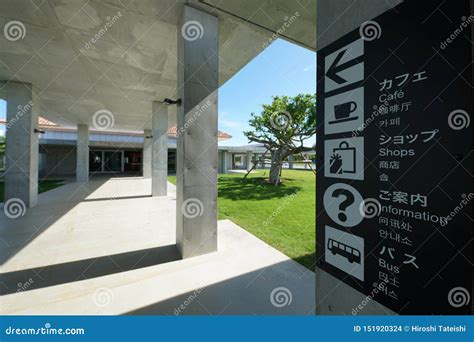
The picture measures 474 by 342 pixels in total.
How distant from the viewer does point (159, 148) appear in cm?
923

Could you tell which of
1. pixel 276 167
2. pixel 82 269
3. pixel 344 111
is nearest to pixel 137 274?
pixel 82 269

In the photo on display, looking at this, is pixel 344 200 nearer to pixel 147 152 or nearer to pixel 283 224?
pixel 283 224

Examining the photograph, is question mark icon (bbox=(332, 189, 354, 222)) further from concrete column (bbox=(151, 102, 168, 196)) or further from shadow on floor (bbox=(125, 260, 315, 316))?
concrete column (bbox=(151, 102, 168, 196))

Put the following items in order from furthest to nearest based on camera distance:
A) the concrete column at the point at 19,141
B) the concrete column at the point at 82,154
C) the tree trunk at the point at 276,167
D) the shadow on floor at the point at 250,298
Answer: the concrete column at the point at 82,154 → the tree trunk at the point at 276,167 → the concrete column at the point at 19,141 → the shadow on floor at the point at 250,298

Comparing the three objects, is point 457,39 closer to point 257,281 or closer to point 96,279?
point 257,281

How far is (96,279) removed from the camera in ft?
9.16

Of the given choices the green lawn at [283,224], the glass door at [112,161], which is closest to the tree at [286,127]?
the green lawn at [283,224]

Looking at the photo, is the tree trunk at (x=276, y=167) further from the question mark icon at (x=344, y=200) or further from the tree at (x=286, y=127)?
the question mark icon at (x=344, y=200)

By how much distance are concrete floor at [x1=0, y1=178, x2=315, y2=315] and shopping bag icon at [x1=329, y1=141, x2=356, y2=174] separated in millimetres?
1635

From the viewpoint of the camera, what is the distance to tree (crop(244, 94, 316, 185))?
14180 millimetres

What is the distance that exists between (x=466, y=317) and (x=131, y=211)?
695cm

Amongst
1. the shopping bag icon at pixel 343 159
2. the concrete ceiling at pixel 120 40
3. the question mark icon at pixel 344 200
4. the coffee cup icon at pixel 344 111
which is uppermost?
the concrete ceiling at pixel 120 40

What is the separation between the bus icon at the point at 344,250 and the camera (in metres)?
1.45

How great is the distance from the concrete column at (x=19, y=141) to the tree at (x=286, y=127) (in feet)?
38.3
